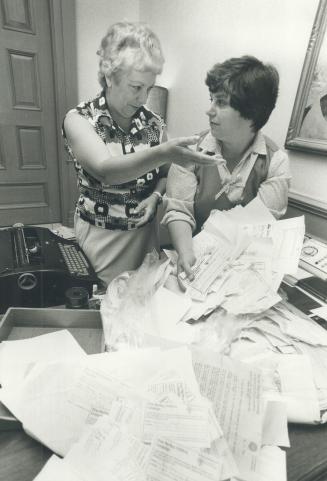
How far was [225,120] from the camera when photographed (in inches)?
42.6

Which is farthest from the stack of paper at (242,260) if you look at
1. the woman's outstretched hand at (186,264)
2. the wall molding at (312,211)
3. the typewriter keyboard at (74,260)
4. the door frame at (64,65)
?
the door frame at (64,65)

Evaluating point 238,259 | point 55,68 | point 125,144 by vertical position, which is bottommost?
point 238,259

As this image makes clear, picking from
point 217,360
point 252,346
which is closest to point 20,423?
point 217,360

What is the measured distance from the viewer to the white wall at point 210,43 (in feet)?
4.45

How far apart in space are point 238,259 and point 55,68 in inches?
102

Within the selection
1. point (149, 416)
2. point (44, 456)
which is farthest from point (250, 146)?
point (44, 456)

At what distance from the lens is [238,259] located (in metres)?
0.88

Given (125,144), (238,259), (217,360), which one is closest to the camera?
(217,360)

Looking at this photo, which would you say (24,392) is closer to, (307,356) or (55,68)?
(307,356)

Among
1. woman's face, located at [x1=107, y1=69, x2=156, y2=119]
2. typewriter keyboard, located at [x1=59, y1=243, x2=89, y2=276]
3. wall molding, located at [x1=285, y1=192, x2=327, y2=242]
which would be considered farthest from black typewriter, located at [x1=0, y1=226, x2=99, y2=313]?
wall molding, located at [x1=285, y1=192, x2=327, y2=242]

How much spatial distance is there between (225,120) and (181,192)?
0.29 meters

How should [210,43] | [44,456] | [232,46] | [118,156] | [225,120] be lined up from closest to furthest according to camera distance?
[44,456] < [118,156] < [225,120] < [232,46] < [210,43]

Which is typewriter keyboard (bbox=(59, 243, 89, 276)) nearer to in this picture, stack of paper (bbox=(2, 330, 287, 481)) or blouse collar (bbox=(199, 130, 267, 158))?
stack of paper (bbox=(2, 330, 287, 481))

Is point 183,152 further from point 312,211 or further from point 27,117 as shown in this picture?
point 27,117
